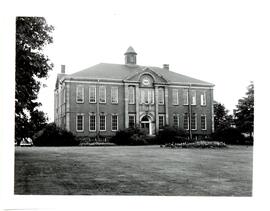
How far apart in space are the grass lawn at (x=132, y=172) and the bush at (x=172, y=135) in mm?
713

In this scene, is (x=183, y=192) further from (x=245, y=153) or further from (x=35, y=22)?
(x=35, y=22)

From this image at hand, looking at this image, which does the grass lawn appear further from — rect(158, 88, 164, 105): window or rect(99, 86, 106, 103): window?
rect(158, 88, 164, 105): window

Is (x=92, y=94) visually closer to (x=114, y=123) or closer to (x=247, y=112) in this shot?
(x=114, y=123)

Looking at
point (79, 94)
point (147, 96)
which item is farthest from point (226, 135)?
point (79, 94)

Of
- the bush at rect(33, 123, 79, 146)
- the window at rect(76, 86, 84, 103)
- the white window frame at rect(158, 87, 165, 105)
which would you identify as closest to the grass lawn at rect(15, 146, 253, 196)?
the bush at rect(33, 123, 79, 146)

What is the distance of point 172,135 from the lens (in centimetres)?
1216

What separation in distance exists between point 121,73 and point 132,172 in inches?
200

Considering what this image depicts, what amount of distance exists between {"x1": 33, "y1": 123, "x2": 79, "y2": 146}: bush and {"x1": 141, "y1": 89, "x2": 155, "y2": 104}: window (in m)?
3.24

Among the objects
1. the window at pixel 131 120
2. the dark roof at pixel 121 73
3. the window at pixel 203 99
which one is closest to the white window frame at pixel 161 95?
the dark roof at pixel 121 73

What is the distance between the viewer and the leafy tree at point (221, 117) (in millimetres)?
10391

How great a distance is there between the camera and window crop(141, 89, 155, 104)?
13277 mm

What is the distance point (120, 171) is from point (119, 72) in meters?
4.97

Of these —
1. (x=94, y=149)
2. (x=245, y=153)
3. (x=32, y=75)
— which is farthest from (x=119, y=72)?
(x=245, y=153)
